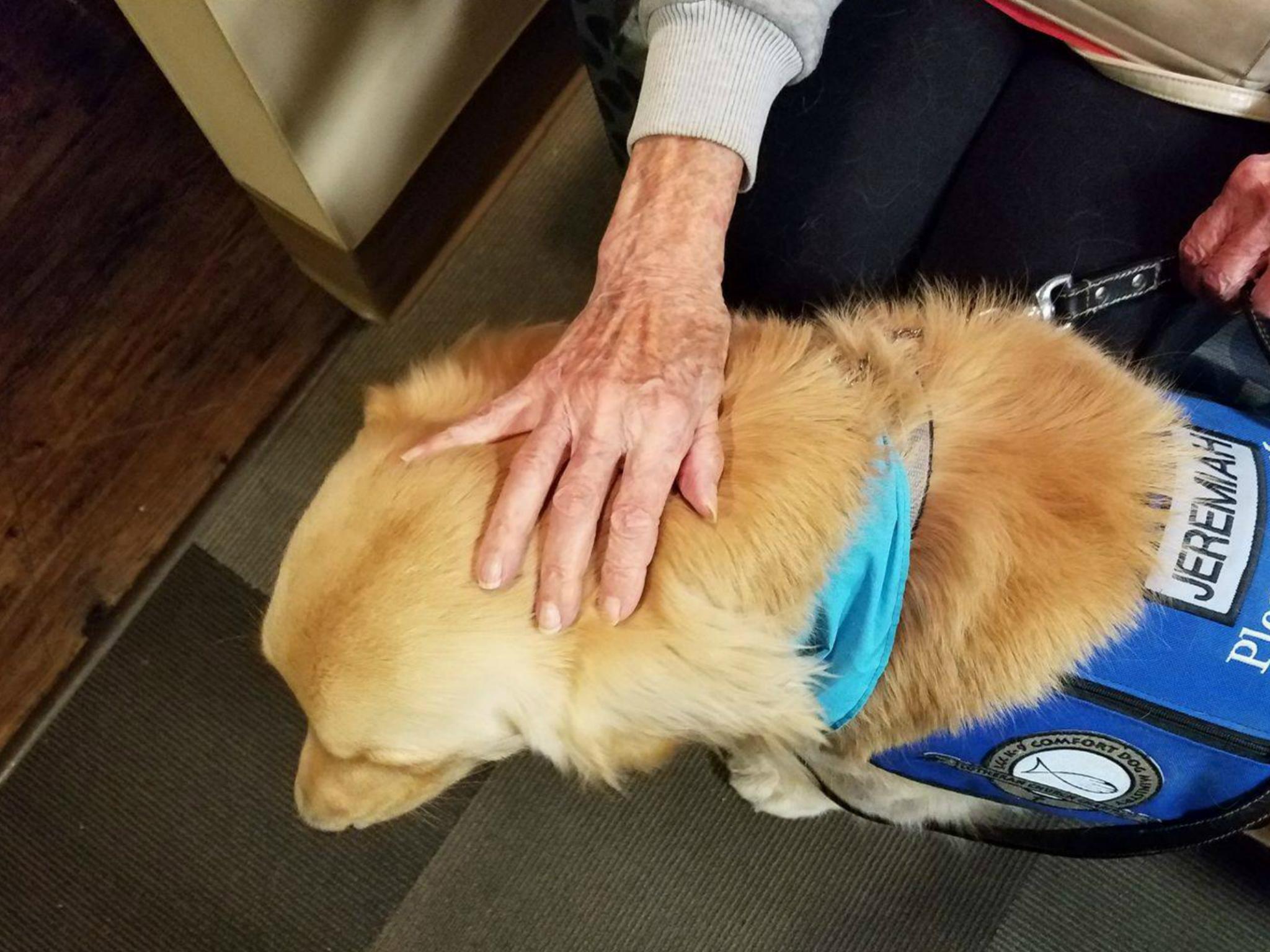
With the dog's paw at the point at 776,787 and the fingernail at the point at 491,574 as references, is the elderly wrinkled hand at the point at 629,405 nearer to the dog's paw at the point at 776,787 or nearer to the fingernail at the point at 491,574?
the fingernail at the point at 491,574

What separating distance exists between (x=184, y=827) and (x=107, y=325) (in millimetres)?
755

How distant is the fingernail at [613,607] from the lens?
628 millimetres

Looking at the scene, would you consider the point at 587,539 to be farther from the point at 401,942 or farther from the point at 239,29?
the point at 401,942

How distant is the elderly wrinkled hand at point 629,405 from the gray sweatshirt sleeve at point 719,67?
0.06ft

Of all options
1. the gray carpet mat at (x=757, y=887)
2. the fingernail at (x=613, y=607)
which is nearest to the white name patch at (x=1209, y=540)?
the fingernail at (x=613, y=607)

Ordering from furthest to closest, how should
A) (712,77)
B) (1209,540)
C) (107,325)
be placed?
1. (107,325)
2. (712,77)
3. (1209,540)

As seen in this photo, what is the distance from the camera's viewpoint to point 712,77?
32.4 inches

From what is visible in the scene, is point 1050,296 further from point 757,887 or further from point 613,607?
point 757,887

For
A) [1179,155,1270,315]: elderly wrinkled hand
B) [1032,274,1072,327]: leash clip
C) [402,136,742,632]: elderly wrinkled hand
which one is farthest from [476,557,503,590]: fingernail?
→ [1179,155,1270,315]: elderly wrinkled hand

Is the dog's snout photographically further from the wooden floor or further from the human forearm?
the wooden floor

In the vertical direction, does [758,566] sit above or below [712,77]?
below

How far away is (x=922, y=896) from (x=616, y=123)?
1.04 meters

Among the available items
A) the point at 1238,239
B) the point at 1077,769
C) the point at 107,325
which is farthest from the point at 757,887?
the point at 107,325

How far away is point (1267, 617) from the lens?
698 millimetres
